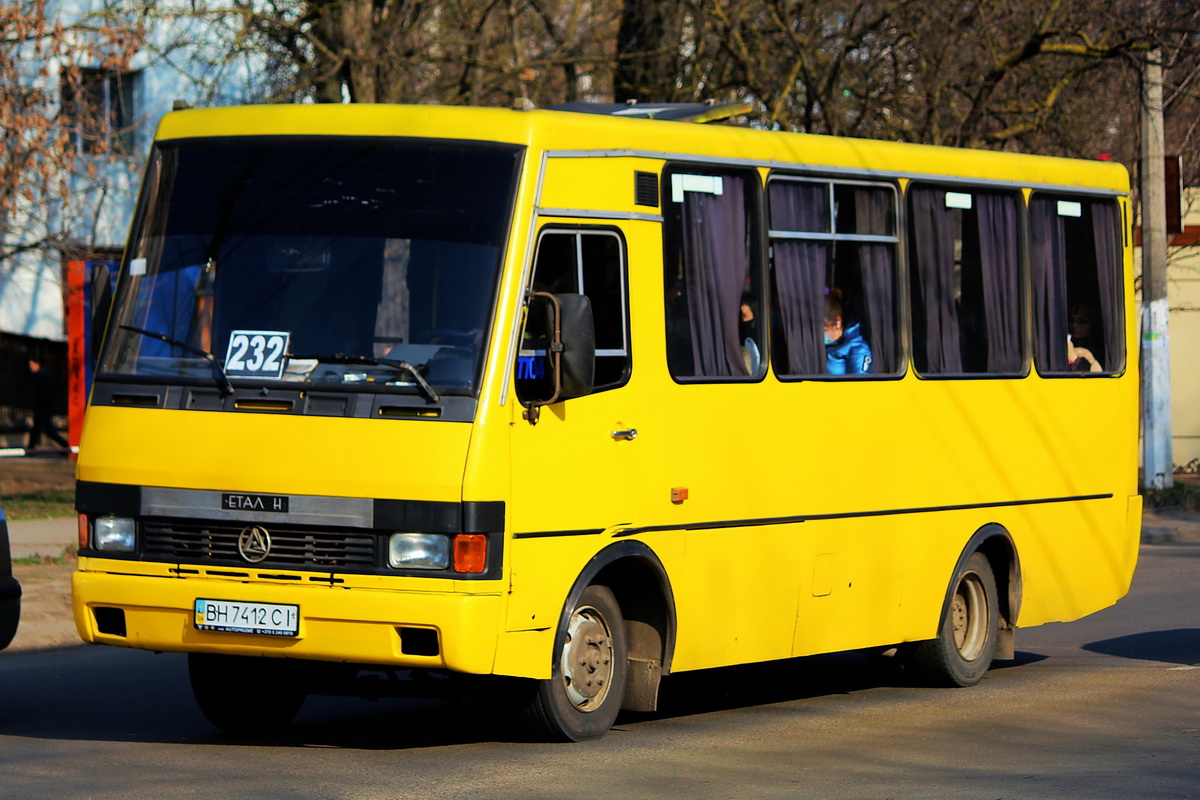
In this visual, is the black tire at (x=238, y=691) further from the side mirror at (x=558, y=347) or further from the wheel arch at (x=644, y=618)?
the side mirror at (x=558, y=347)

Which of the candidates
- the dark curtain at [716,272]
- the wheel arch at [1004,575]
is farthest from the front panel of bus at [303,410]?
the wheel arch at [1004,575]

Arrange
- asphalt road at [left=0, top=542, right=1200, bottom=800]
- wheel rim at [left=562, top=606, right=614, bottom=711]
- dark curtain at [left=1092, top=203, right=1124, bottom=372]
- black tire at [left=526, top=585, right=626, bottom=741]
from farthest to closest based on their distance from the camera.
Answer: dark curtain at [left=1092, top=203, right=1124, bottom=372] → wheel rim at [left=562, top=606, right=614, bottom=711] → black tire at [left=526, top=585, right=626, bottom=741] → asphalt road at [left=0, top=542, right=1200, bottom=800]

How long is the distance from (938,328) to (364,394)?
415cm

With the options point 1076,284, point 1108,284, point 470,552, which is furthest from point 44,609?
point 1108,284

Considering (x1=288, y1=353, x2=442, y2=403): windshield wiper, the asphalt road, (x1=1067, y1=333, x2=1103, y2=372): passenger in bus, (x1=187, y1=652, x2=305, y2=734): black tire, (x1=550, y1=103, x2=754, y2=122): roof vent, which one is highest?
(x1=550, y1=103, x2=754, y2=122): roof vent

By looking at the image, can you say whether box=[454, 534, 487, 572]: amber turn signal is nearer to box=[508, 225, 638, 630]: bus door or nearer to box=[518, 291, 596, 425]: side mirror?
box=[508, 225, 638, 630]: bus door

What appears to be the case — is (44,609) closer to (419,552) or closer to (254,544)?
(254,544)

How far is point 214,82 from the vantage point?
21734mm

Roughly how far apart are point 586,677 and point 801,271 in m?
2.60

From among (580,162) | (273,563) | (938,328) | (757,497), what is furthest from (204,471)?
(938,328)

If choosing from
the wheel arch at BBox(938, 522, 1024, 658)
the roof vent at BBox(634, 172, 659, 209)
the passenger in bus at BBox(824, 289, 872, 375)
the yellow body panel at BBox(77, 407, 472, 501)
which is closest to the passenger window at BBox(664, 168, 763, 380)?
the roof vent at BBox(634, 172, 659, 209)

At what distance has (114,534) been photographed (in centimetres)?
819

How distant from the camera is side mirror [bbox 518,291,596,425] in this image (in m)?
8.02

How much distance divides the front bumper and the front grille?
0.09m
